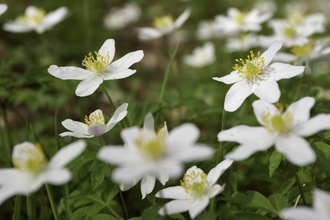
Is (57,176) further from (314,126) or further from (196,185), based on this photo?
(314,126)

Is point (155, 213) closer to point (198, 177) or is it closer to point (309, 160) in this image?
point (198, 177)

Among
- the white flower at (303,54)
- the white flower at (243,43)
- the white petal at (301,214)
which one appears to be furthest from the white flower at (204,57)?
the white petal at (301,214)

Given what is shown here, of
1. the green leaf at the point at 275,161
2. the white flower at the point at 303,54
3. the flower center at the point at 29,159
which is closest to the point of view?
the flower center at the point at 29,159

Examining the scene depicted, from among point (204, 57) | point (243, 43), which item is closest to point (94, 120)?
point (243, 43)

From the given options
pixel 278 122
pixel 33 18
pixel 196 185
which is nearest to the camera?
pixel 278 122

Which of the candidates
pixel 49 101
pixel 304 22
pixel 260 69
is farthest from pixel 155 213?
pixel 304 22

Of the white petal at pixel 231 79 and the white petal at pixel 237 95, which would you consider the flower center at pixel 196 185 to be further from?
the white petal at pixel 231 79
